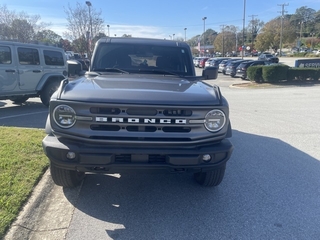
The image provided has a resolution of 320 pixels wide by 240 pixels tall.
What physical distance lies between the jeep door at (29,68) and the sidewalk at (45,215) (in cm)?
625

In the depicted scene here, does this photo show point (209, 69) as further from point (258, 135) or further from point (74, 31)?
point (74, 31)

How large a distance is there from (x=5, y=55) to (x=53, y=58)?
6.11 feet

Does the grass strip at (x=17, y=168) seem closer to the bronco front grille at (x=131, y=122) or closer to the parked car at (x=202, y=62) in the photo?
the bronco front grille at (x=131, y=122)

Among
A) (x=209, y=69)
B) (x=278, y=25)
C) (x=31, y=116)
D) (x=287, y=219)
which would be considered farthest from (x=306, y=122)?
(x=278, y=25)

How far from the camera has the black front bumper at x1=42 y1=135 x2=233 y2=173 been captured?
295 cm

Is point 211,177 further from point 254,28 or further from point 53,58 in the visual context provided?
point 254,28

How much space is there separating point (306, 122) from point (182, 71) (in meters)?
5.22

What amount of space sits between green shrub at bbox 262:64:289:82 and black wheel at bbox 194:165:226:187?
57.7 feet

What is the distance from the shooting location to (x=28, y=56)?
9.42m

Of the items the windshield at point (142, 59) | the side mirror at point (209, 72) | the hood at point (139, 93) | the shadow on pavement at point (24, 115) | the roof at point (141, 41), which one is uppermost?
Result: the roof at point (141, 41)

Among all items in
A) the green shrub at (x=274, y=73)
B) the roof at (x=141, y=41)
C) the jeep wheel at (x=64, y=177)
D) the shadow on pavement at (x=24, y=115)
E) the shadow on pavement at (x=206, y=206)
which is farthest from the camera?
the green shrub at (x=274, y=73)

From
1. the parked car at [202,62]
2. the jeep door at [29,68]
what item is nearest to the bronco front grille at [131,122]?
the jeep door at [29,68]

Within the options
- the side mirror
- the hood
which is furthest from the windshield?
the hood

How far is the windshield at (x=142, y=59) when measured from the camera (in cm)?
469
